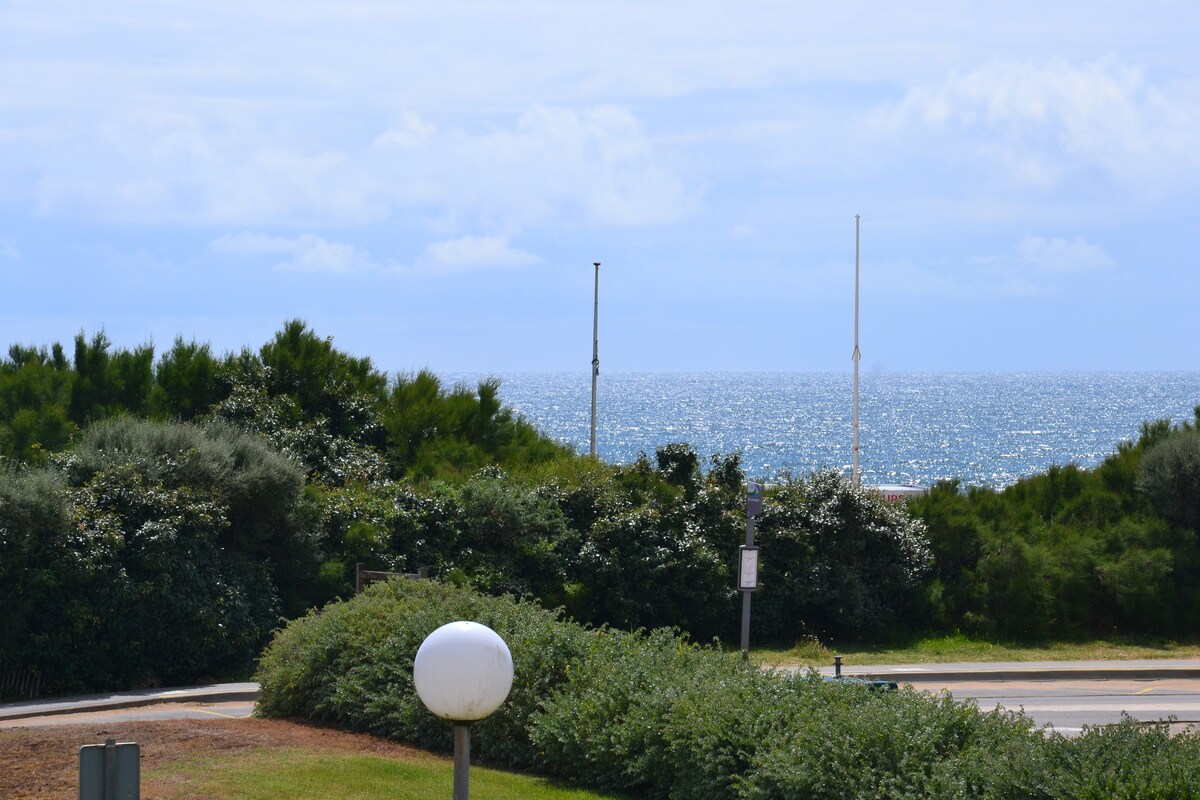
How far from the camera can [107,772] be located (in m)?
4.71

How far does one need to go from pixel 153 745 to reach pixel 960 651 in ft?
54.3

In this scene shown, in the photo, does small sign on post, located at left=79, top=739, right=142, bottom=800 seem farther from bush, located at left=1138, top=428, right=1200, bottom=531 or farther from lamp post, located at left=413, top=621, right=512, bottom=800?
bush, located at left=1138, top=428, right=1200, bottom=531

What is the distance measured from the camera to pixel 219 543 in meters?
22.1

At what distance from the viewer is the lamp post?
5.64 m

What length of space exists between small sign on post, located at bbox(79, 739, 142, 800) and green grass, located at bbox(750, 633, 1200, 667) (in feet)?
59.6

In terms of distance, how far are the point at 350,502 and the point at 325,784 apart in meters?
14.3

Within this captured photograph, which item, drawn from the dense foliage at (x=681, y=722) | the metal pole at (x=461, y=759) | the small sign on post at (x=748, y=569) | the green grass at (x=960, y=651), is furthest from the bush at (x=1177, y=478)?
the metal pole at (x=461, y=759)

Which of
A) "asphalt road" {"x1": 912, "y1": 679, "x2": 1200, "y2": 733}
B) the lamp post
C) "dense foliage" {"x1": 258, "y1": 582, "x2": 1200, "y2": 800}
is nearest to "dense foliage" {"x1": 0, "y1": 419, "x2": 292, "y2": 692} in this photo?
"dense foliage" {"x1": 258, "y1": 582, "x2": 1200, "y2": 800}

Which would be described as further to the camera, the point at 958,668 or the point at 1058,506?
the point at 1058,506

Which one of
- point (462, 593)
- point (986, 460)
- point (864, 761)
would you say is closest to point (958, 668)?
point (462, 593)

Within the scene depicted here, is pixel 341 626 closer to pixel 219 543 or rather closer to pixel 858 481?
pixel 219 543

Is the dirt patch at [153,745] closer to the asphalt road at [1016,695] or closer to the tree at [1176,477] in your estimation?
the asphalt road at [1016,695]

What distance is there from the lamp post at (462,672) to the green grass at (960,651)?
669 inches

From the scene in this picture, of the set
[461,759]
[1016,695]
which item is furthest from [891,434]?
[461,759]
